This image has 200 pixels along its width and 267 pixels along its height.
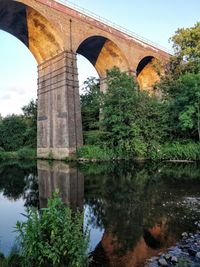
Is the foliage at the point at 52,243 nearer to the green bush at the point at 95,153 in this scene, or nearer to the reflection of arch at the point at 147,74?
the green bush at the point at 95,153

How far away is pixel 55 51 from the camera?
72.6ft

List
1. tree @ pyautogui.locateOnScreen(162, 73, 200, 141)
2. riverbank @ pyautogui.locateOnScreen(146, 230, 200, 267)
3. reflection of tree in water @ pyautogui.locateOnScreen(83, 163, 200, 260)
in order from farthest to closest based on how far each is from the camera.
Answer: tree @ pyautogui.locateOnScreen(162, 73, 200, 141)
reflection of tree in water @ pyautogui.locateOnScreen(83, 163, 200, 260)
riverbank @ pyautogui.locateOnScreen(146, 230, 200, 267)

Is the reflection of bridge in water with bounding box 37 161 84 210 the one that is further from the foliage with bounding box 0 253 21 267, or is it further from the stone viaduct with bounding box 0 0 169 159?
the stone viaduct with bounding box 0 0 169 159

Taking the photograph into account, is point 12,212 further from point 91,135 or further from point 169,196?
point 91,135

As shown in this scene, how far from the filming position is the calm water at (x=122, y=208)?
437cm

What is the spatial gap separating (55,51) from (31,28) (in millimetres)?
2637

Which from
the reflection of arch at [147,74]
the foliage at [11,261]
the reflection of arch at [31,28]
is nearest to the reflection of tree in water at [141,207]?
the foliage at [11,261]

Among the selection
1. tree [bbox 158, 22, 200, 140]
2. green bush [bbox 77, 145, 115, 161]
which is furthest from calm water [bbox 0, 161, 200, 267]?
tree [bbox 158, 22, 200, 140]

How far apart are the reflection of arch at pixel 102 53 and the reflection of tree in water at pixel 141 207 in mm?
17757

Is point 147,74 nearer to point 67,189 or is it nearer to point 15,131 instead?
point 15,131

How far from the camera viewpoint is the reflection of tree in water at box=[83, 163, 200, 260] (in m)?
4.89

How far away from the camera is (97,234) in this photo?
4992 millimetres

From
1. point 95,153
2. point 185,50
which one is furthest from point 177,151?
A: point 185,50

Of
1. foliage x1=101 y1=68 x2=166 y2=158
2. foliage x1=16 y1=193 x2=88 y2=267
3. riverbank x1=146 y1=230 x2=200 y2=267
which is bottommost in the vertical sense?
riverbank x1=146 y1=230 x2=200 y2=267
